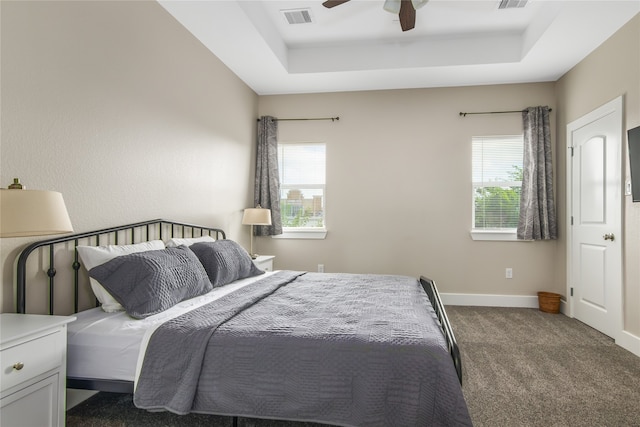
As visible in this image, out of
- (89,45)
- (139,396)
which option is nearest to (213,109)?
(89,45)

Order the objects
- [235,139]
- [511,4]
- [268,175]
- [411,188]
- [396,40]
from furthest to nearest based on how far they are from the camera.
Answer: [268,175] < [411,188] < [235,139] < [396,40] < [511,4]

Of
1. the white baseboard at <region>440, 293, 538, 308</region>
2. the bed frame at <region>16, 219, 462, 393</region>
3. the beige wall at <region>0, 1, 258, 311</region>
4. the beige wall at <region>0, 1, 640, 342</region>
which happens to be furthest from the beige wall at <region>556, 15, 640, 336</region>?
the beige wall at <region>0, 1, 258, 311</region>

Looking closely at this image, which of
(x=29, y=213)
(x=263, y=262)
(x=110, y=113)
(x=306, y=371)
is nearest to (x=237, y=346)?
(x=306, y=371)

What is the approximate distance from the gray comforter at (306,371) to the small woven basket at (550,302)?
127 inches

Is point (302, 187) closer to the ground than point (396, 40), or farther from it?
closer to the ground

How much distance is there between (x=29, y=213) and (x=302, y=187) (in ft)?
12.4

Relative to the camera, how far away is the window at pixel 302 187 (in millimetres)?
5109

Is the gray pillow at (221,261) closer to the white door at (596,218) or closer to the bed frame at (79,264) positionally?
the bed frame at (79,264)

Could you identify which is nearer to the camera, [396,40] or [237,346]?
[237,346]

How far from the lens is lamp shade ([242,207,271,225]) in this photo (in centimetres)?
439

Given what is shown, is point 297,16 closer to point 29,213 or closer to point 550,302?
point 29,213

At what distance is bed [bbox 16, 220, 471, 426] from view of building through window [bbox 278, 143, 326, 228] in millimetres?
2770

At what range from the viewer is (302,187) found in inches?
202

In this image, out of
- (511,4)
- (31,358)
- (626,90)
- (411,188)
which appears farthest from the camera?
(411,188)
